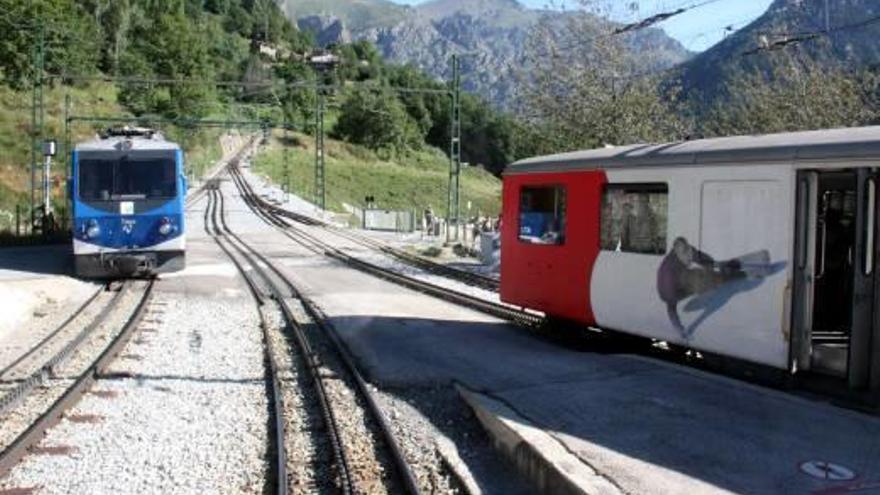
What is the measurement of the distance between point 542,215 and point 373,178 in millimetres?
100907

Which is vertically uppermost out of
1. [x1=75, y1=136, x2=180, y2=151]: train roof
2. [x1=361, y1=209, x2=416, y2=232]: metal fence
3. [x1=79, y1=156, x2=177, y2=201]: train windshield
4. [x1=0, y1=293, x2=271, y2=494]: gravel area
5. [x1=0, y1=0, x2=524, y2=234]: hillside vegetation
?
[x1=0, y1=0, x2=524, y2=234]: hillside vegetation

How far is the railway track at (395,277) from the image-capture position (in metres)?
16.9

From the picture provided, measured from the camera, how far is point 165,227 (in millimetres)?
22375

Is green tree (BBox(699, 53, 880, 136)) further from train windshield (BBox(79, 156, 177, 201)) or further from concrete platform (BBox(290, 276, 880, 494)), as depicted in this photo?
concrete platform (BBox(290, 276, 880, 494))

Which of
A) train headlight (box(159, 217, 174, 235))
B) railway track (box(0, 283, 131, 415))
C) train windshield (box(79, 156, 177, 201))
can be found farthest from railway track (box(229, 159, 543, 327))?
railway track (box(0, 283, 131, 415))

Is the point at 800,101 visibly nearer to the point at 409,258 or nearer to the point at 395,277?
the point at 395,277

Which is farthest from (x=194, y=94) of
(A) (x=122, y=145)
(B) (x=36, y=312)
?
(B) (x=36, y=312)

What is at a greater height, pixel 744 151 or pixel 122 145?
pixel 122 145

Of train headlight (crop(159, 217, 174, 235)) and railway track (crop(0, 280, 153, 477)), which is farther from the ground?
train headlight (crop(159, 217, 174, 235))

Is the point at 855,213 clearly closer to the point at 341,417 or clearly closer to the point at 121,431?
the point at 341,417

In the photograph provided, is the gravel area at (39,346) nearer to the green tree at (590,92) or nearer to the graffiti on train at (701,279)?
the graffiti on train at (701,279)

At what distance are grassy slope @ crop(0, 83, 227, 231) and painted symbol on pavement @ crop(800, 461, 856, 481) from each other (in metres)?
34.8

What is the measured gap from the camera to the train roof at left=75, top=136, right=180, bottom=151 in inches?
858

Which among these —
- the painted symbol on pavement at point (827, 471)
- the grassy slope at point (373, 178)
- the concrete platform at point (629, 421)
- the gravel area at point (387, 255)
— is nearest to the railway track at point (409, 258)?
the gravel area at point (387, 255)
